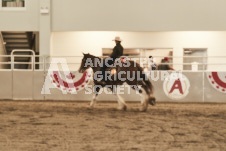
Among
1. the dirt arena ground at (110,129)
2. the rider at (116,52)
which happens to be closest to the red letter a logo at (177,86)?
the dirt arena ground at (110,129)

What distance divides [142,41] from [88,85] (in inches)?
201

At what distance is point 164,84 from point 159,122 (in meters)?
7.03

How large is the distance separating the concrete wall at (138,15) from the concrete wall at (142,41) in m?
2.13

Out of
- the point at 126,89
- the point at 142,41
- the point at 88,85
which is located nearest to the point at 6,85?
the point at 88,85

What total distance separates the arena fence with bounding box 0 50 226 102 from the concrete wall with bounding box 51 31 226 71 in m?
3.65

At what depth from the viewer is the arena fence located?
18.6m

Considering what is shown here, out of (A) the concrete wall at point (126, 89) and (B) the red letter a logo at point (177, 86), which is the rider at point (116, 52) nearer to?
(A) the concrete wall at point (126, 89)

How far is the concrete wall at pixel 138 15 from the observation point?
20.5 meters

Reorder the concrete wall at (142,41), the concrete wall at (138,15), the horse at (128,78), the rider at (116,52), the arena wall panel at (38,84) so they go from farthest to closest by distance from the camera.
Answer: the concrete wall at (142,41), the concrete wall at (138,15), the arena wall panel at (38,84), the rider at (116,52), the horse at (128,78)

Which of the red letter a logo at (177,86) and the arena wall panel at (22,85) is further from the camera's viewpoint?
the arena wall panel at (22,85)

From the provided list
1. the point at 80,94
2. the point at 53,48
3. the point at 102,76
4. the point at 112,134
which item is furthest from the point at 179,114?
the point at 53,48

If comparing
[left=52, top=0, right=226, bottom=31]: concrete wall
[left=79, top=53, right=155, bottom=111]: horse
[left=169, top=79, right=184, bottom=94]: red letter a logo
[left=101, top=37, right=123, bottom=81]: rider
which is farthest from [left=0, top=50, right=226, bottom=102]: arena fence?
[left=101, top=37, right=123, bottom=81]: rider

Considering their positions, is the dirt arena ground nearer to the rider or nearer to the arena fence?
the rider

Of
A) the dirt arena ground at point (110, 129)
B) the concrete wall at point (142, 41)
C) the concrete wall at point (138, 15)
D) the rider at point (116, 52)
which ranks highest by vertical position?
the concrete wall at point (138, 15)
